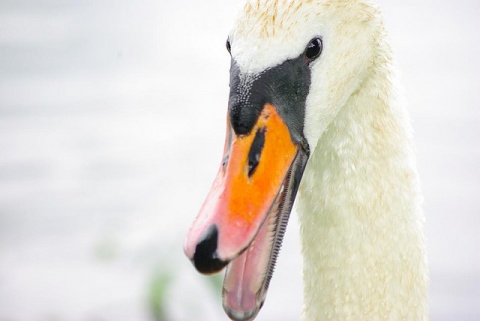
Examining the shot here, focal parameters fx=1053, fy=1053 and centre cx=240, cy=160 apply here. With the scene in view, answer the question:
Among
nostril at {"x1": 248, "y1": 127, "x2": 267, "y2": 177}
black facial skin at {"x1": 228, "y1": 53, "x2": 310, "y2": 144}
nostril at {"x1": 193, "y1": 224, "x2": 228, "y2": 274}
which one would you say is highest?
black facial skin at {"x1": 228, "y1": 53, "x2": 310, "y2": 144}

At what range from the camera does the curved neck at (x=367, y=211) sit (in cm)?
238

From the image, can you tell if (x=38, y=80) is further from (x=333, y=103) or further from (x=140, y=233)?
(x=333, y=103)

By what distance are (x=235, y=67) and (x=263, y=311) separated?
2.94m

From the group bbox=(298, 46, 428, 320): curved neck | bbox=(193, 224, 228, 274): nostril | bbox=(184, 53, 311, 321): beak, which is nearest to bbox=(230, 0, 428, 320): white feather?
bbox=(298, 46, 428, 320): curved neck

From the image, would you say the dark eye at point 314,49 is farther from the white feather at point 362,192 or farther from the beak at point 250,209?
the beak at point 250,209

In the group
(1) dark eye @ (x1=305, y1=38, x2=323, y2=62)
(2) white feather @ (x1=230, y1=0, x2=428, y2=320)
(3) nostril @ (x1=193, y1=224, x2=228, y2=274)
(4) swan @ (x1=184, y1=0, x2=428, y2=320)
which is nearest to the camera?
(3) nostril @ (x1=193, y1=224, x2=228, y2=274)

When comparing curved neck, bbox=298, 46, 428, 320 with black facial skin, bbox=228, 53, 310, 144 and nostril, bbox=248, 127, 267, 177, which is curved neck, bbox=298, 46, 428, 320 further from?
nostril, bbox=248, 127, 267, 177

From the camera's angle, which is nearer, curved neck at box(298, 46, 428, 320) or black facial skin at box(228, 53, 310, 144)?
black facial skin at box(228, 53, 310, 144)

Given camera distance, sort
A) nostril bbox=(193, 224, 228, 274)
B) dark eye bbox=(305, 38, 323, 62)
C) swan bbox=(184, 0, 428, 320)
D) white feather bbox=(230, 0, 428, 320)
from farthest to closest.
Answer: white feather bbox=(230, 0, 428, 320) < dark eye bbox=(305, 38, 323, 62) < swan bbox=(184, 0, 428, 320) < nostril bbox=(193, 224, 228, 274)

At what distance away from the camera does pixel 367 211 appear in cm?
239

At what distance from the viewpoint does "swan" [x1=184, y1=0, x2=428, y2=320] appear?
6.84ft

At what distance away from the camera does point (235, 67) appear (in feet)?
7.04

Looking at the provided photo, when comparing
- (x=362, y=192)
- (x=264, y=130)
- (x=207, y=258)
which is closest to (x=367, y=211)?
(x=362, y=192)

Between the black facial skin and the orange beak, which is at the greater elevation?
the black facial skin
